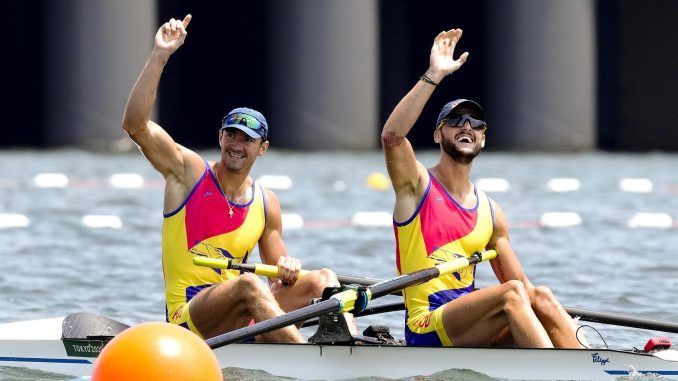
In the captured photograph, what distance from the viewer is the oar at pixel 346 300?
663 cm

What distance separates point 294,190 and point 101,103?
5.58 meters

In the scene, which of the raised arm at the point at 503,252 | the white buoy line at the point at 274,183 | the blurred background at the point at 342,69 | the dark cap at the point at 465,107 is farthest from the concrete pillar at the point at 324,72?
the dark cap at the point at 465,107

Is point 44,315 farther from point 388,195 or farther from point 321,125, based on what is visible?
point 321,125

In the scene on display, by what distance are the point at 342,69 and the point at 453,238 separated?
55.6 feet

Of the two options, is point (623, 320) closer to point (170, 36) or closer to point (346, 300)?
point (346, 300)

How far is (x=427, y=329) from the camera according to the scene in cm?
701

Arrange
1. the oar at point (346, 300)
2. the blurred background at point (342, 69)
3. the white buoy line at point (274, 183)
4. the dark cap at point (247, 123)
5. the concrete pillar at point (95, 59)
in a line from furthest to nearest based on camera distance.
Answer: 1. the blurred background at point (342, 69)
2. the concrete pillar at point (95, 59)
3. the white buoy line at point (274, 183)
4. the dark cap at point (247, 123)
5. the oar at point (346, 300)

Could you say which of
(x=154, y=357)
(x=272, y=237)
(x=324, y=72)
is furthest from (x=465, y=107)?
(x=324, y=72)

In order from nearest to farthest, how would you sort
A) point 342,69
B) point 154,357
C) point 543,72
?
point 154,357 → point 342,69 → point 543,72

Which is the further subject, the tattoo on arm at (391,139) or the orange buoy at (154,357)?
the tattoo on arm at (391,139)

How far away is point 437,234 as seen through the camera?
7117 millimetres

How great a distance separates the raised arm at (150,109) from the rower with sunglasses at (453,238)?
1.19 metres

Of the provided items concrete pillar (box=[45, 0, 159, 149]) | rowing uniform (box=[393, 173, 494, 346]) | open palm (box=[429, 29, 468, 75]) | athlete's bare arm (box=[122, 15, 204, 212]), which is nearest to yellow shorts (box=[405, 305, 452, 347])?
rowing uniform (box=[393, 173, 494, 346])

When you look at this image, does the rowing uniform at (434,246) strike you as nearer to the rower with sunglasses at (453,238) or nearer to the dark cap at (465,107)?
the rower with sunglasses at (453,238)
